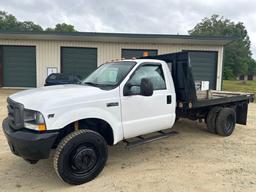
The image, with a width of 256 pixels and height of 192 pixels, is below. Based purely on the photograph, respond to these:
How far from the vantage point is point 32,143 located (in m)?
3.07

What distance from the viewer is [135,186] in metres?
3.43

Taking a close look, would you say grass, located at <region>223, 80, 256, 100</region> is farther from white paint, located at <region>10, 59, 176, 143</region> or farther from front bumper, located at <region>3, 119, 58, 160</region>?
front bumper, located at <region>3, 119, 58, 160</region>

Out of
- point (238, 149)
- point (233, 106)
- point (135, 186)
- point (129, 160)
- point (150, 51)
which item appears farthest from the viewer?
point (150, 51)

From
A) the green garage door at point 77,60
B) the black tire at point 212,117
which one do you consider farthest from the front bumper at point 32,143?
the green garage door at point 77,60

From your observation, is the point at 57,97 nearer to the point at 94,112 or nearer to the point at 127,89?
the point at 94,112

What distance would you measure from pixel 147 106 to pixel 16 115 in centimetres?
220

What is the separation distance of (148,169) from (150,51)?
12.5 meters

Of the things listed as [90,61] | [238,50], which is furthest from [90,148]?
[238,50]

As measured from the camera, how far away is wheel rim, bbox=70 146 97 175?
340 centimetres

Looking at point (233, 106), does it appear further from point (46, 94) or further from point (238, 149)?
point (46, 94)

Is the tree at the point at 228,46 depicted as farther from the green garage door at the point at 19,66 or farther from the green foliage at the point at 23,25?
the green garage door at the point at 19,66

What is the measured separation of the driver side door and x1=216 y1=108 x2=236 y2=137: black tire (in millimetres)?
1878

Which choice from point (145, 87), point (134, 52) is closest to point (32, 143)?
point (145, 87)

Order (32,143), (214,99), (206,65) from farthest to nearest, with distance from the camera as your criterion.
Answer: (206,65) → (214,99) → (32,143)
